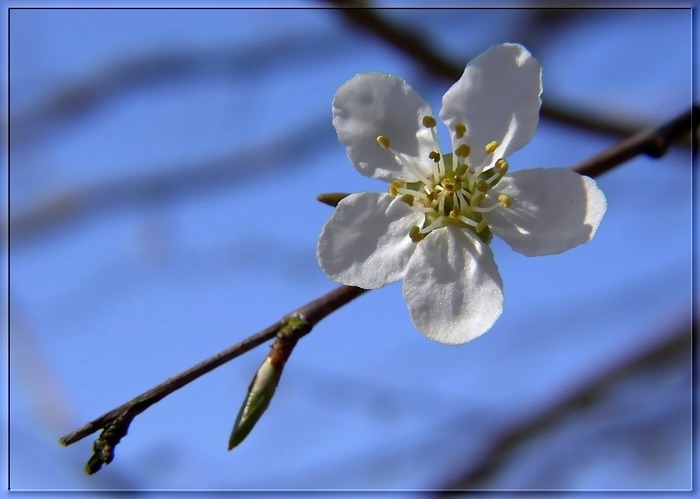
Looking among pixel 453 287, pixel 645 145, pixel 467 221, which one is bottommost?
pixel 453 287

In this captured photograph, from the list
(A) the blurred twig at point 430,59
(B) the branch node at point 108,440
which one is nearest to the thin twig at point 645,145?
(A) the blurred twig at point 430,59

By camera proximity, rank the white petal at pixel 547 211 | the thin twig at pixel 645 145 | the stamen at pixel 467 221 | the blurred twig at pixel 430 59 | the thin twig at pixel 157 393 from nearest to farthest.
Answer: the thin twig at pixel 157 393, the white petal at pixel 547 211, the stamen at pixel 467 221, the thin twig at pixel 645 145, the blurred twig at pixel 430 59

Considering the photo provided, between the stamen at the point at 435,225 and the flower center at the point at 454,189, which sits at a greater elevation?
the flower center at the point at 454,189

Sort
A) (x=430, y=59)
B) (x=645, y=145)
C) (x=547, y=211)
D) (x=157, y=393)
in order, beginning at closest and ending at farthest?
1. (x=157, y=393)
2. (x=547, y=211)
3. (x=645, y=145)
4. (x=430, y=59)

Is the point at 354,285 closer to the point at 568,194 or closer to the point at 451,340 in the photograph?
the point at 451,340

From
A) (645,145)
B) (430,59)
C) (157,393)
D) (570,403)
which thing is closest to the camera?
(157,393)

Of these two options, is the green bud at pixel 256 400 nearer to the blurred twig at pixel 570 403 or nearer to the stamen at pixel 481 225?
the stamen at pixel 481 225

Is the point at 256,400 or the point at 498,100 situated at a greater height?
the point at 498,100

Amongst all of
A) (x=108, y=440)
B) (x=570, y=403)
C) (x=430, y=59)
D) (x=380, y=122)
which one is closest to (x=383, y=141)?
(x=380, y=122)

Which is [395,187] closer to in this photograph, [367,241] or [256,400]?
[367,241]
